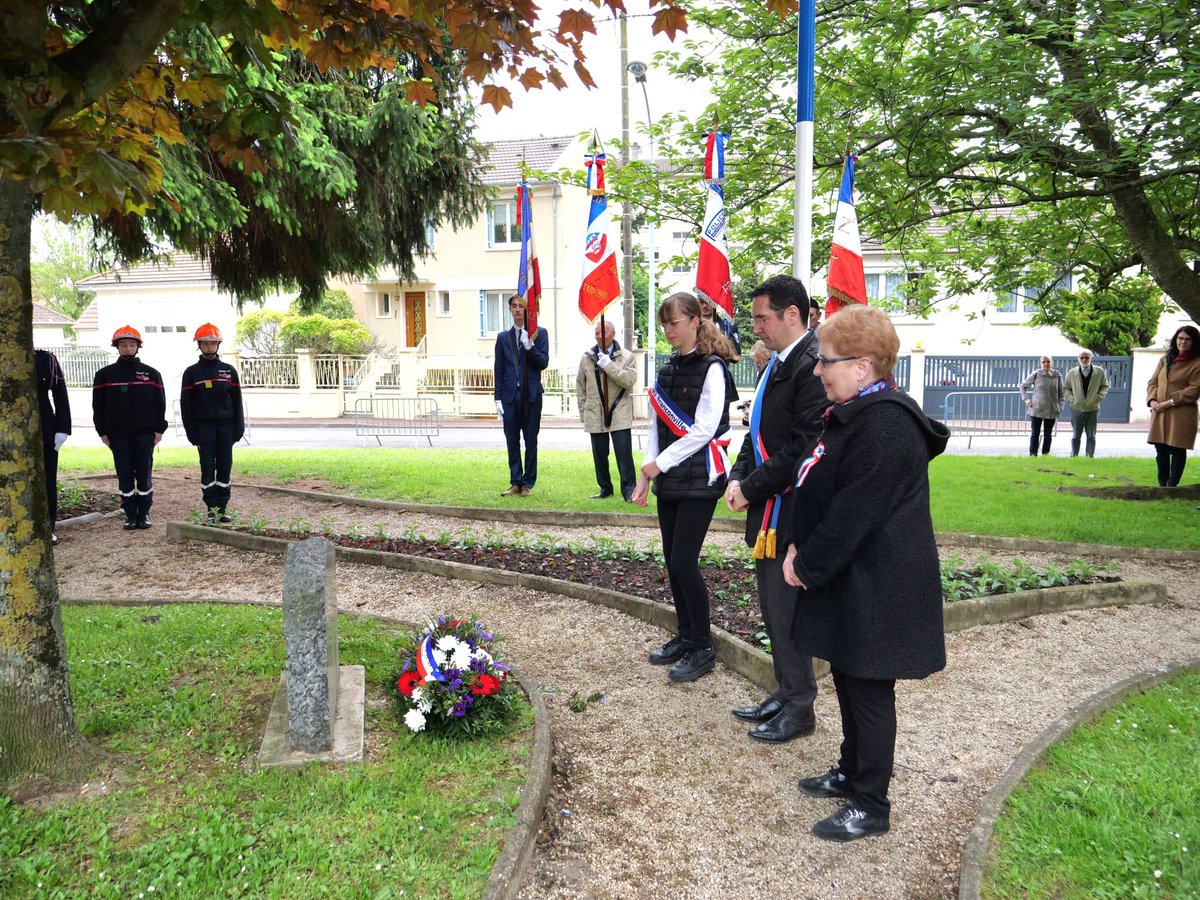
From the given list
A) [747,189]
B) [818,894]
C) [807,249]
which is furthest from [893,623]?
[747,189]

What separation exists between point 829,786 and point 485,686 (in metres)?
1.66

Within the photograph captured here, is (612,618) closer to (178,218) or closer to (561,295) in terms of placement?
(178,218)

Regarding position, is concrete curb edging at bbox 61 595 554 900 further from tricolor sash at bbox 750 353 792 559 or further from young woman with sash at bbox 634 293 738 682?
tricolor sash at bbox 750 353 792 559

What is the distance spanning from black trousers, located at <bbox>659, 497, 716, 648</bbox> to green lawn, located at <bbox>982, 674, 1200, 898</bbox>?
1.87 m

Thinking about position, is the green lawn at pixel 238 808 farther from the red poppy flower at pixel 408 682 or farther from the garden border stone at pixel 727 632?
the garden border stone at pixel 727 632

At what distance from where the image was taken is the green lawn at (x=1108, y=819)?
288 cm

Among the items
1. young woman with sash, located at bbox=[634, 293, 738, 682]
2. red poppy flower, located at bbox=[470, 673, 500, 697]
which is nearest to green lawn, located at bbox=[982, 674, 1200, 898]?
young woman with sash, located at bbox=[634, 293, 738, 682]

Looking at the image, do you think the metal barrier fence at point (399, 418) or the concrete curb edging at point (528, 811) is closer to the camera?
the concrete curb edging at point (528, 811)

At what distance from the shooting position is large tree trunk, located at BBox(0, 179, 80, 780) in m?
3.31

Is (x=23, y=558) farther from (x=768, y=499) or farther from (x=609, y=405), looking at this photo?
(x=609, y=405)

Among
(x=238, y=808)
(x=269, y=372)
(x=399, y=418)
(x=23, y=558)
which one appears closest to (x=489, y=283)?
(x=269, y=372)

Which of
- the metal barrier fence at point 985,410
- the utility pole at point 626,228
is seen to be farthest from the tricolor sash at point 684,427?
the metal barrier fence at point 985,410

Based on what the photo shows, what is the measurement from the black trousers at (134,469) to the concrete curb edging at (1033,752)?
28.0 feet

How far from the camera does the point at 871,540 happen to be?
3121 millimetres
